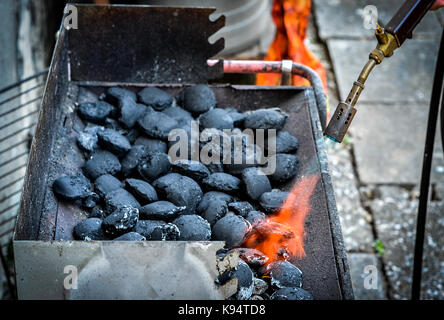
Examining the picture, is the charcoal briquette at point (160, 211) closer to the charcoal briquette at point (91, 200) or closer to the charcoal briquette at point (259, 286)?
the charcoal briquette at point (91, 200)

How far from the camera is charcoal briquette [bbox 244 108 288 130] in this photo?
1.77 meters

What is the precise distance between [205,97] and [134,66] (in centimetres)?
32

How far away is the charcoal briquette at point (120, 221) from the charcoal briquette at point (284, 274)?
41 centimetres

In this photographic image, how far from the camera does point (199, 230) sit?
140 centimetres

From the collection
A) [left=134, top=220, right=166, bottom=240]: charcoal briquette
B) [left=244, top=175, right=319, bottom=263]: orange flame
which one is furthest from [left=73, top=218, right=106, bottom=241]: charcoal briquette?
[left=244, top=175, right=319, bottom=263]: orange flame

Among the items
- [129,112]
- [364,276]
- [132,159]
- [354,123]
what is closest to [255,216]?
[132,159]

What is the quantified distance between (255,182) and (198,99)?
45cm

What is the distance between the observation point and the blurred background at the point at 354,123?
2504 millimetres

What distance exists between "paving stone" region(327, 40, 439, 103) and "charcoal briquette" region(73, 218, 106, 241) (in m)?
2.51

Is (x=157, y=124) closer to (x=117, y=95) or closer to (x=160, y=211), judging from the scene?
(x=117, y=95)

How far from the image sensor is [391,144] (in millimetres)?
3299

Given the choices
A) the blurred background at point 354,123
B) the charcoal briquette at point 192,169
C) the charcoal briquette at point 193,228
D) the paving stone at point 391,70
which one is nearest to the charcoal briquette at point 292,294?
the charcoal briquette at point 193,228

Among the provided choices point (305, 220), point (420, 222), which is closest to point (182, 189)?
point (305, 220)
